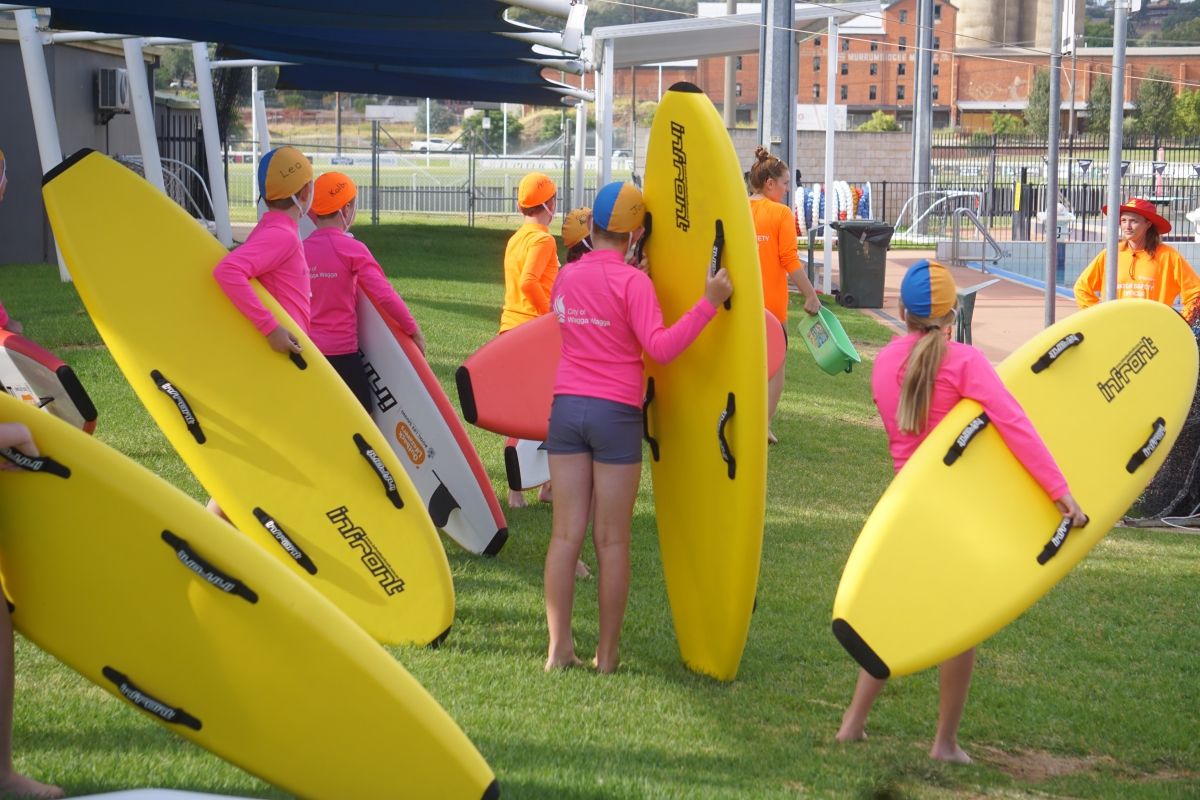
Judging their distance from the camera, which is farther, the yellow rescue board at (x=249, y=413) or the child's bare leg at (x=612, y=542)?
the yellow rescue board at (x=249, y=413)

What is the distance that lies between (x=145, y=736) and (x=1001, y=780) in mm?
2498

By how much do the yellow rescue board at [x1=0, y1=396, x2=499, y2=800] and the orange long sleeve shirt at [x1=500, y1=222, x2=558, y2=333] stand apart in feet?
11.6

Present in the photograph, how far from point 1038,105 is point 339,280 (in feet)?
274

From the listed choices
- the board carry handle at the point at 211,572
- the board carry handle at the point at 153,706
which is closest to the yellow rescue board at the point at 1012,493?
the board carry handle at the point at 211,572

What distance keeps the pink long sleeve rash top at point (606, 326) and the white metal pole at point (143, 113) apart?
10.4 meters

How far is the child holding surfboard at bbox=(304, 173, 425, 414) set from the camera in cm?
625

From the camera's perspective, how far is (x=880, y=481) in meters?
8.63

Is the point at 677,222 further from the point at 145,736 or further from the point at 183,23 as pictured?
the point at 183,23

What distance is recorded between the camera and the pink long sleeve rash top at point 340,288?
627 centimetres

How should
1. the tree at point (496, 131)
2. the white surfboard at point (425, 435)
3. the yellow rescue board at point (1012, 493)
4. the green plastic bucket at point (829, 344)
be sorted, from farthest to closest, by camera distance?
the tree at point (496, 131)
the green plastic bucket at point (829, 344)
the white surfboard at point (425, 435)
the yellow rescue board at point (1012, 493)

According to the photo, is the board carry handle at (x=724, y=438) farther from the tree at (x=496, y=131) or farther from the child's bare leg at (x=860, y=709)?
the tree at (x=496, y=131)

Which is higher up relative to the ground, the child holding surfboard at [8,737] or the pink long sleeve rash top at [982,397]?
the pink long sleeve rash top at [982,397]

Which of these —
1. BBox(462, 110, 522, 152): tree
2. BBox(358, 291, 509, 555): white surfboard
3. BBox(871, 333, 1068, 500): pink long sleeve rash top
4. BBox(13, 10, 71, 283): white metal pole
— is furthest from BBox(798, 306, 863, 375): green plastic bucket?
BBox(462, 110, 522, 152): tree

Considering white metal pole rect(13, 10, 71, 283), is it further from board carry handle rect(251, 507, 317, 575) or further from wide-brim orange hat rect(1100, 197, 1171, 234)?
wide-brim orange hat rect(1100, 197, 1171, 234)
